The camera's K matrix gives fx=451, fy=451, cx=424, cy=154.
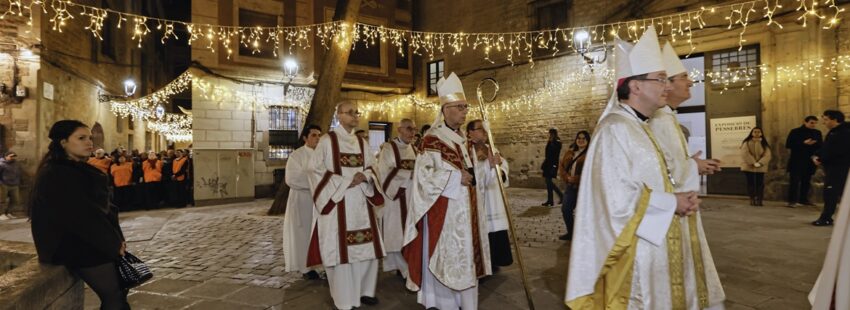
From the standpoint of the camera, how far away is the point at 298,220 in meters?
5.16

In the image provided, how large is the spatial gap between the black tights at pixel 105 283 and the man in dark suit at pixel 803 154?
11.0 metres

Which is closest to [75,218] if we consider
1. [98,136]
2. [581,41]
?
[581,41]

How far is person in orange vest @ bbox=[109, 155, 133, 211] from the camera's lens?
11.9 metres

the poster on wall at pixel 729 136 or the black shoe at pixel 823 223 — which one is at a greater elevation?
the poster on wall at pixel 729 136

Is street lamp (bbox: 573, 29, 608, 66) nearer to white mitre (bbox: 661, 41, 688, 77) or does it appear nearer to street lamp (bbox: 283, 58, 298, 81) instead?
street lamp (bbox: 283, 58, 298, 81)

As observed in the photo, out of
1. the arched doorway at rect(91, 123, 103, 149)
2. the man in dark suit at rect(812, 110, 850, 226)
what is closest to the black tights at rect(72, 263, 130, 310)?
the man in dark suit at rect(812, 110, 850, 226)

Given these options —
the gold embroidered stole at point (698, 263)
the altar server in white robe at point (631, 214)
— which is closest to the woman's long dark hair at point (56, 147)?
the altar server in white robe at point (631, 214)

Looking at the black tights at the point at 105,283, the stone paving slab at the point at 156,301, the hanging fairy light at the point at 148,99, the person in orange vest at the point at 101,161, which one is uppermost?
the hanging fairy light at the point at 148,99

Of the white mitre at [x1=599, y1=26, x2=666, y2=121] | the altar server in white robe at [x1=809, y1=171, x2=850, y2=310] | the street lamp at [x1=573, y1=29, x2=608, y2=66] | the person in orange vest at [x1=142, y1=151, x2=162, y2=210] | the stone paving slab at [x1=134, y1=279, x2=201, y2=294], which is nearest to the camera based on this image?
the altar server in white robe at [x1=809, y1=171, x2=850, y2=310]

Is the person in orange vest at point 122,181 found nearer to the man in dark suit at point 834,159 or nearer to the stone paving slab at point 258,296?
the stone paving slab at point 258,296

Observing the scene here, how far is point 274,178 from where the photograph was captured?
15242 millimetres

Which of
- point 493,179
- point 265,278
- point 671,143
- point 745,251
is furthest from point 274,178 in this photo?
point 671,143

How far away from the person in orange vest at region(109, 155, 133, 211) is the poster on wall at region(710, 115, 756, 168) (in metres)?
15.2

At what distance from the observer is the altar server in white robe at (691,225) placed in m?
2.32
